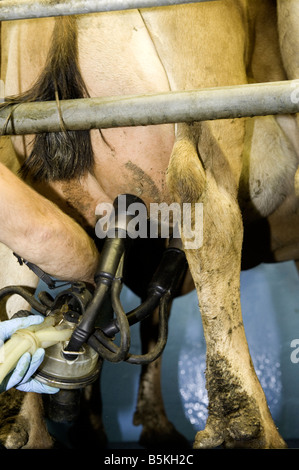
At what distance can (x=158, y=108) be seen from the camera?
880 mm

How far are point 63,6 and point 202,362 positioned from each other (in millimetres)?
1482

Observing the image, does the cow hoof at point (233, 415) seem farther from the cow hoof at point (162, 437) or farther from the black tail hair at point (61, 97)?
the cow hoof at point (162, 437)

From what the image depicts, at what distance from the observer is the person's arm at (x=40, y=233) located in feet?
3.18

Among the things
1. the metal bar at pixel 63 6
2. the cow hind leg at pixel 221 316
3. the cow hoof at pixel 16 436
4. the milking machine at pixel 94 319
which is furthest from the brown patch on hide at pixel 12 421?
the metal bar at pixel 63 6

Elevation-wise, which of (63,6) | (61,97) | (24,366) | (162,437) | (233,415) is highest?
(63,6)

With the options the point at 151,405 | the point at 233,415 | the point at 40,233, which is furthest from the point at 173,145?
the point at 151,405

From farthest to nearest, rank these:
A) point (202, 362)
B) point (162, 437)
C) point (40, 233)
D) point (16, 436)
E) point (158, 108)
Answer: point (202, 362)
point (162, 437)
point (16, 436)
point (40, 233)
point (158, 108)

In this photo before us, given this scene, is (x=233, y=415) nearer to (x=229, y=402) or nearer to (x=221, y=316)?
(x=229, y=402)

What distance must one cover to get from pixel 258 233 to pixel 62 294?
70 cm

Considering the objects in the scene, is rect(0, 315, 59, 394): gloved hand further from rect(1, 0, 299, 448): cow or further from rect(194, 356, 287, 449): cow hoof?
rect(194, 356, 287, 449): cow hoof

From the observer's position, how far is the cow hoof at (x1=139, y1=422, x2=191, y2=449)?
5.63ft

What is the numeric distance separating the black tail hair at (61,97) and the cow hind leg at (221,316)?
24 cm
